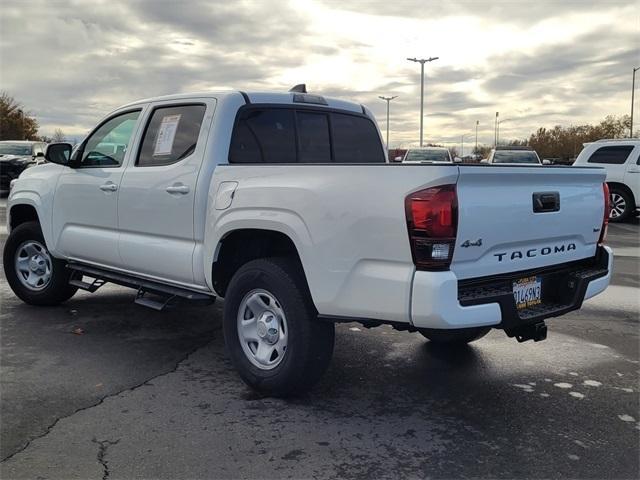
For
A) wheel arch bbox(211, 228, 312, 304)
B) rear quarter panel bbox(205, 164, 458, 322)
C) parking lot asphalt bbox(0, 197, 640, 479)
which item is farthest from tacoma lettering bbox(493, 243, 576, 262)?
wheel arch bbox(211, 228, 312, 304)

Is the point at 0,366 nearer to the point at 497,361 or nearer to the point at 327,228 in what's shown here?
the point at 327,228

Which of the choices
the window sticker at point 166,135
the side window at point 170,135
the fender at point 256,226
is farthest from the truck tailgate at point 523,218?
the window sticker at point 166,135

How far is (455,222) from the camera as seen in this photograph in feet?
10.4

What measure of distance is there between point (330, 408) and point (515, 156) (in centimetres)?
1578

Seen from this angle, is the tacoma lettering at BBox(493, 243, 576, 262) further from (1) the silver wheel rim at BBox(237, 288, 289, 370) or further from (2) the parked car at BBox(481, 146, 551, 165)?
(2) the parked car at BBox(481, 146, 551, 165)

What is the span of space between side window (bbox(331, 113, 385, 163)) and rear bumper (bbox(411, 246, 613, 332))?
210 cm

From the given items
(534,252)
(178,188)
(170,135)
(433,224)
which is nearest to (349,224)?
(433,224)

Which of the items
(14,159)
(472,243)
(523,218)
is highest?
(14,159)

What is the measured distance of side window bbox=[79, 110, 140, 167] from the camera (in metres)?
5.24

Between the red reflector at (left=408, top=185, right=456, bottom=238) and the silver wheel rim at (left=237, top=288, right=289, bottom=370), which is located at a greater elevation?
the red reflector at (left=408, top=185, right=456, bottom=238)

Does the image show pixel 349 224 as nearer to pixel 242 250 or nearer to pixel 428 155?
pixel 242 250

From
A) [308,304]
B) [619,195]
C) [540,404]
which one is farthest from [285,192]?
[619,195]

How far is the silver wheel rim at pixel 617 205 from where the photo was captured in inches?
597

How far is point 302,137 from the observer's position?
4969 millimetres
